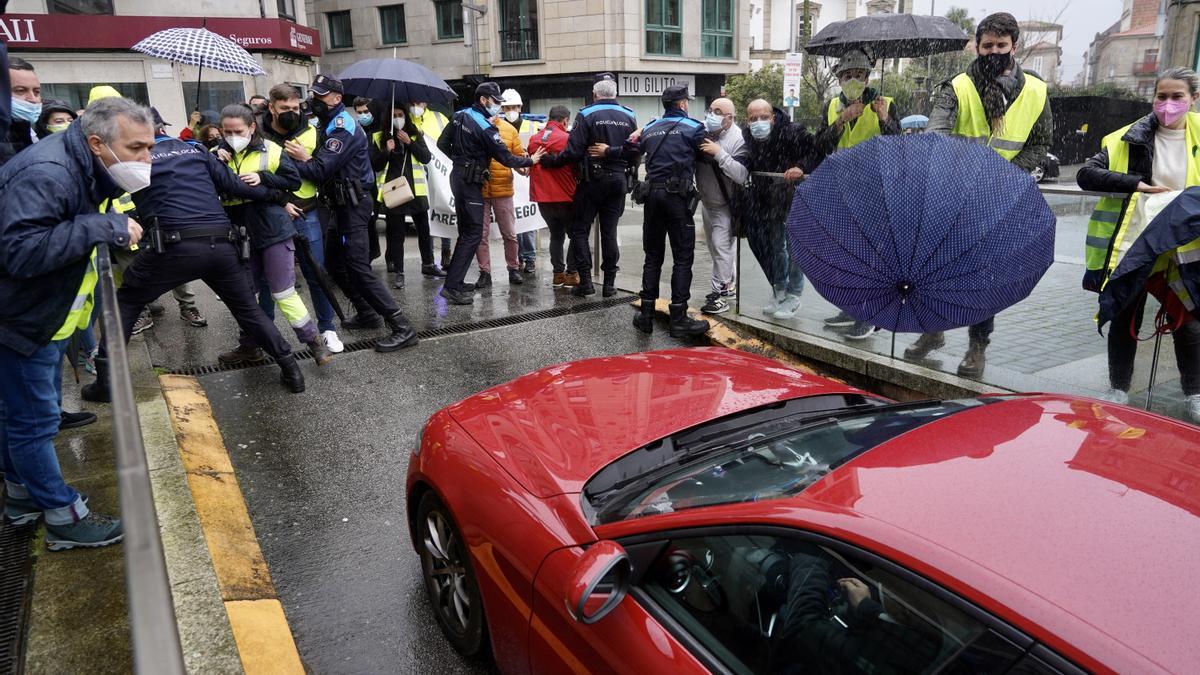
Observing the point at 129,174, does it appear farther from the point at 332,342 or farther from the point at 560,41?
the point at 560,41

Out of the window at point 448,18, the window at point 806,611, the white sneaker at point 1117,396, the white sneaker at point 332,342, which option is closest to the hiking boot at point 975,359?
the white sneaker at point 1117,396

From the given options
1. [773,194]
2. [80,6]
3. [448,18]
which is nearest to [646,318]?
[773,194]

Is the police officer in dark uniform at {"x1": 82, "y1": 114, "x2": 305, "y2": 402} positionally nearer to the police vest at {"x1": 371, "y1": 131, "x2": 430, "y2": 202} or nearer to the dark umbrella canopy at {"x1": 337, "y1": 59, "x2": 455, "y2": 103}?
the dark umbrella canopy at {"x1": 337, "y1": 59, "x2": 455, "y2": 103}

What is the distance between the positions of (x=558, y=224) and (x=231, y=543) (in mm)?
5575

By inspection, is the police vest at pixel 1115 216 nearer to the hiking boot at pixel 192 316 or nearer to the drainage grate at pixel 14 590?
the drainage grate at pixel 14 590

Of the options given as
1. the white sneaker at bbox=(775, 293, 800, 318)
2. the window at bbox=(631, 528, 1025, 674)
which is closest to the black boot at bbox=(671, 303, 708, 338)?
the white sneaker at bbox=(775, 293, 800, 318)

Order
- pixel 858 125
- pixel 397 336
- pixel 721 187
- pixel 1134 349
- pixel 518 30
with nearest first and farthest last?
pixel 1134 349
pixel 858 125
pixel 397 336
pixel 721 187
pixel 518 30

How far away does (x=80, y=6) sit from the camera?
20312 mm

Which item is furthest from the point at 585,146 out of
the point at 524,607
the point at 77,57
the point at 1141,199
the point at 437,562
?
the point at 77,57

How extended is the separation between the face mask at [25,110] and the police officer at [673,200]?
4.21 m

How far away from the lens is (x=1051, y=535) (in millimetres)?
1584

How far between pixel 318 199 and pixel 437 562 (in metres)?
4.13

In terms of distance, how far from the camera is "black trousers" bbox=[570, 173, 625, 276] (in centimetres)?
755

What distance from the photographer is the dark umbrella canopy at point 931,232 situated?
4234mm
